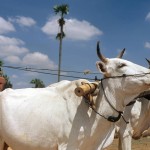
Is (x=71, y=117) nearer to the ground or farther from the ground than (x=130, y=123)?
farther from the ground

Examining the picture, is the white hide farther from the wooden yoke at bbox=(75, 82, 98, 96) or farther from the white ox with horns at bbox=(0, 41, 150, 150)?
the wooden yoke at bbox=(75, 82, 98, 96)

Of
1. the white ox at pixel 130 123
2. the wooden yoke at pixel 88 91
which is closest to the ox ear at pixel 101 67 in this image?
the wooden yoke at pixel 88 91

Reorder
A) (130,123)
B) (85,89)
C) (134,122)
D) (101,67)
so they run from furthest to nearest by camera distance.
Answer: (134,122)
(130,123)
(101,67)
(85,89)

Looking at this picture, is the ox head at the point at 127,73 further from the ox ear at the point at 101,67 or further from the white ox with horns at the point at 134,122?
the white ox with horns at the point at 134,122

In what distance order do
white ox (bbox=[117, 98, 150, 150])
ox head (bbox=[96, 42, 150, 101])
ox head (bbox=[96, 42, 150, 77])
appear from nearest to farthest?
1. ox head (bbox=[96, 42, 150, 101])
2. ox head (bbox=[96, 42, 150, 77])
3. white ox (bbox=[117, 98, 150, 150])

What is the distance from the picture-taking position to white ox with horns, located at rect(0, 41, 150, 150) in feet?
16.7

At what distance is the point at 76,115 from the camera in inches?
203

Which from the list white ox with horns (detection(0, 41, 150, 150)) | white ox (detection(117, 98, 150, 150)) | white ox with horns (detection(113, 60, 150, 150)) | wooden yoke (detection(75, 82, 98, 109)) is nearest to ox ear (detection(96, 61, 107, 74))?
white ox with horns (detection(0, 41, 150, 150))

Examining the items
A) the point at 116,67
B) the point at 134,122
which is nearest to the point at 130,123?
the point at 134,122

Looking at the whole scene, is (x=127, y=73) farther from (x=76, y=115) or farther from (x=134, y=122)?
(x=134, y=122)

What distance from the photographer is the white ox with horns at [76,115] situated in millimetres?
5078

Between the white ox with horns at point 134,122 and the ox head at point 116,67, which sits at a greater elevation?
the ox head at point 116,67

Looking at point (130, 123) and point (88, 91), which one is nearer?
point (88, 91)

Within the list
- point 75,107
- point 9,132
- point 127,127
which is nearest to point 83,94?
point 75,107
